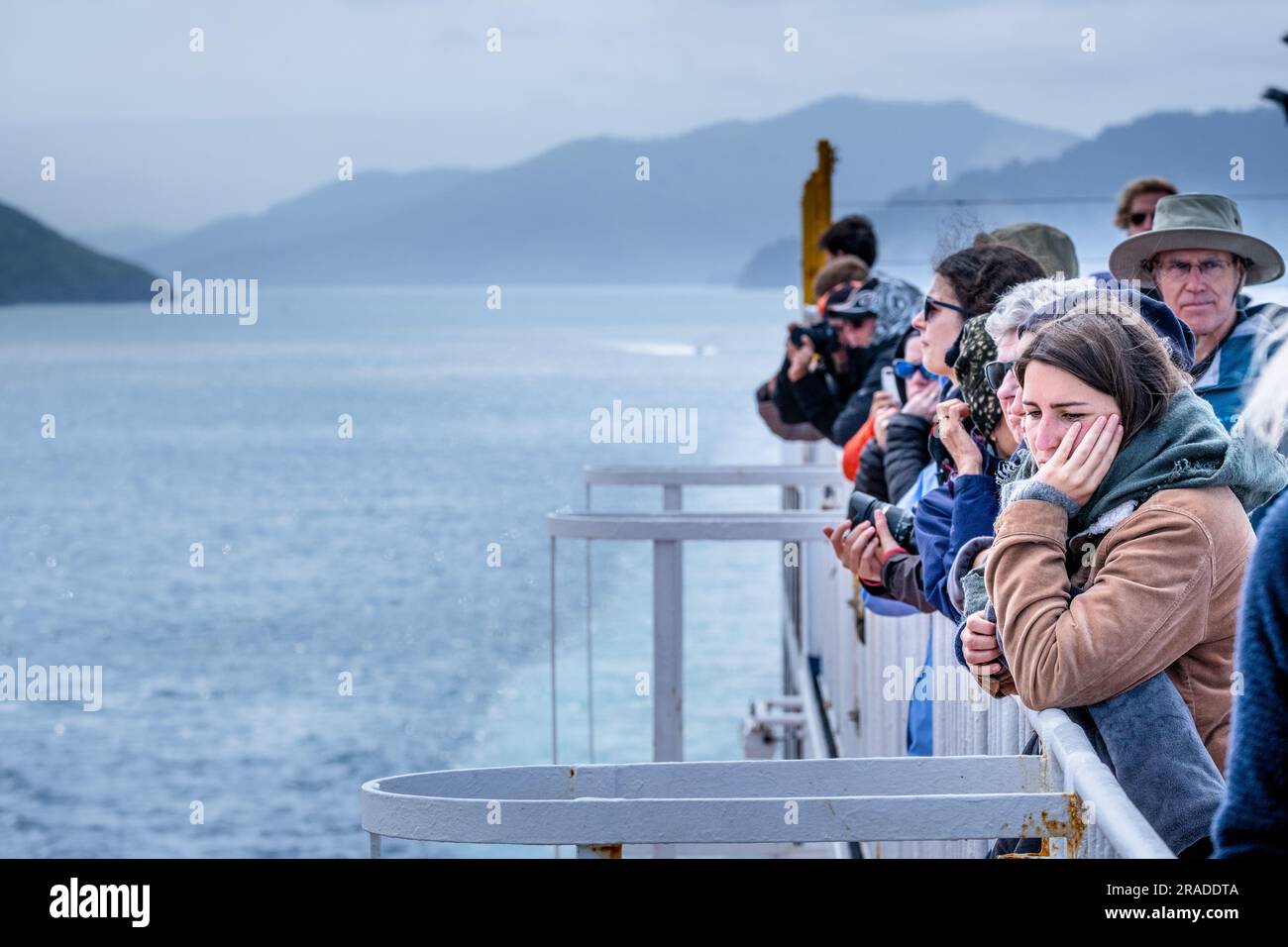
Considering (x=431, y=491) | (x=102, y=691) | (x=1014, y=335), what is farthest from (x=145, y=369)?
(x=1014, y=335)

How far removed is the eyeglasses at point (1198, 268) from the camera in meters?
4.31

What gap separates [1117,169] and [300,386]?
87.9 metres

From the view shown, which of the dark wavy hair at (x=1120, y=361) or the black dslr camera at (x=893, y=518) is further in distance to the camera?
the black dslr camera at (x=893, y=518)

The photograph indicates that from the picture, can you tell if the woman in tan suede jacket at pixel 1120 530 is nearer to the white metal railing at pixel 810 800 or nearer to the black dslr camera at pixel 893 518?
the white metal railing at pixel 810 800

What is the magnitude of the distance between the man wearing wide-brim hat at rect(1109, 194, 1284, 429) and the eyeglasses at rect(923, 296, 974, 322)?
535 mm

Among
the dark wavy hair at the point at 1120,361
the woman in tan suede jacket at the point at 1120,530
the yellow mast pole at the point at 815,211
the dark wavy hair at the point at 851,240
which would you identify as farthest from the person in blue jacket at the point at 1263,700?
the yellow mast pole at the point at 815,211

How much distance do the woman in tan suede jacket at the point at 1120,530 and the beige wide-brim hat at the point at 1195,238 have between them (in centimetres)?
176

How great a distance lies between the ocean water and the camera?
27750 millimetres

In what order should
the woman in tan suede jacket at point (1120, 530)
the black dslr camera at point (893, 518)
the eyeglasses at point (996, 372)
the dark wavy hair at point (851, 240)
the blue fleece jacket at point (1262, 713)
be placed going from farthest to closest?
1. the dark wavy hair at point (851, 240)
2. the black dslr camera at point (893, 518)
3. the eyeglasses at point (996, 372)
4. the woman in tan suede jacket at point (1120, 530)
5. the blue fleece jacket at point (1262, 713)

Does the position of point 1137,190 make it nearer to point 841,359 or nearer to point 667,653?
point 841,359

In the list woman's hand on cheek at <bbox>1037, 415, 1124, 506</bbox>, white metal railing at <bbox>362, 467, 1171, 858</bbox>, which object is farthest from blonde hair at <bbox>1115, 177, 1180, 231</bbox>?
woman's hand on cheek at <bbox>1037, 415, 1124, 506</bbox>

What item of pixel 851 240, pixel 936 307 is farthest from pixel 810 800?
pixel 851 240
